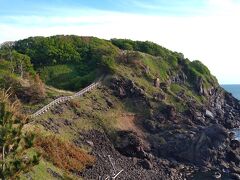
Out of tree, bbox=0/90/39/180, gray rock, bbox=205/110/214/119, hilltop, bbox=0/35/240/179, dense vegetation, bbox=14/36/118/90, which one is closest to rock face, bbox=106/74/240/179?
hilltop, bbox=0/35/240/179

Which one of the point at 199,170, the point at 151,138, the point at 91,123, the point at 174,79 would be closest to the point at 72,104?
the point at 91,123

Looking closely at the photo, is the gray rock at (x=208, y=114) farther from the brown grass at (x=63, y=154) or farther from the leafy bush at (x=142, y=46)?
the brown grass at (x=63, y=154)

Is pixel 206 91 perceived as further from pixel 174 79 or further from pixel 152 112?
pixel 152 112

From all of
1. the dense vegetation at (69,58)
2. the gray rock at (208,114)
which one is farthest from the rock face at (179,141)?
the dense vegetation at (69,58)

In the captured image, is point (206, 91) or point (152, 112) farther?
point (206, 91)

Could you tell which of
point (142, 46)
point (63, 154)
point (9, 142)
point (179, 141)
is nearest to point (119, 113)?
point (179, 141)

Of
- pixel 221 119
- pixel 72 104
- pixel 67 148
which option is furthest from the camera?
pixel 221 119
